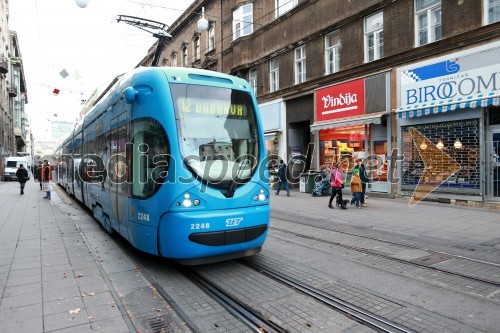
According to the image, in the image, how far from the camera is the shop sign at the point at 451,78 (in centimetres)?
1128

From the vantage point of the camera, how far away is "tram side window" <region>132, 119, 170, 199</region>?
205 inches

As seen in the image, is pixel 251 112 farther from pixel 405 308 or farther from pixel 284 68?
pixel 284 68

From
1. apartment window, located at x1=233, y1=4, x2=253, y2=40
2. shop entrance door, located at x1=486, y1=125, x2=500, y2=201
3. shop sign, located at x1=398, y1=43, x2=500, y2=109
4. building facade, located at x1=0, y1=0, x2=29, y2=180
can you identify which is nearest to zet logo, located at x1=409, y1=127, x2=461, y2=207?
shop entrance door, located at x1=486, y1=125, x2=500, y2=201

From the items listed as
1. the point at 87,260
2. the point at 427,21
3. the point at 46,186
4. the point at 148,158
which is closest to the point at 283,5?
the point at 427,21

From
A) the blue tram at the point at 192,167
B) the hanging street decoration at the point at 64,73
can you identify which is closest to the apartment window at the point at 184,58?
the hanging street decoration at the point at 64,73

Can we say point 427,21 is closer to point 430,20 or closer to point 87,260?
point 430,20

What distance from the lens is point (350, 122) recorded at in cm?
1602

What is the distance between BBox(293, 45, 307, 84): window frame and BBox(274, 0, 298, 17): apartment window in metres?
2.37

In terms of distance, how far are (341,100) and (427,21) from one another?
15.3 feet

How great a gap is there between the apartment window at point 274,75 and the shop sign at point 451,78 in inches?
337

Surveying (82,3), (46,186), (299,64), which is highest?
(299,64)

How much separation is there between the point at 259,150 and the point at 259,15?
733 inches

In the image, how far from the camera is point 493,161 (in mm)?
11594

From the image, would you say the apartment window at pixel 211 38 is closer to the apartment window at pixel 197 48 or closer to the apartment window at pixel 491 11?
the apartment window at pixel 197 48
